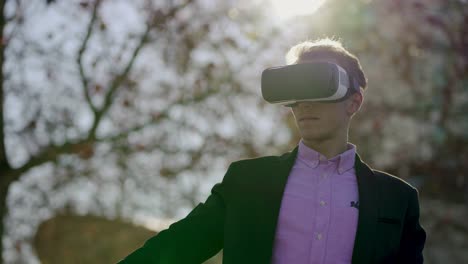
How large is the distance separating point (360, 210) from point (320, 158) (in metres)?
0.27

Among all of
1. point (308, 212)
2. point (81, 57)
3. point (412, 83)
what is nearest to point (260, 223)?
point (308, 212)

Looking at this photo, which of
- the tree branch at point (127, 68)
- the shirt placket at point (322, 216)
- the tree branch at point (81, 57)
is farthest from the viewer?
the tree branch at point (127, 68)

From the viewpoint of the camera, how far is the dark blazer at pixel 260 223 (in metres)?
2.94

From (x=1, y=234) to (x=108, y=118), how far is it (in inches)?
69.0

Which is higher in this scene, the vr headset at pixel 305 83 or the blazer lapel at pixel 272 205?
the vr headset at pixel 305 83

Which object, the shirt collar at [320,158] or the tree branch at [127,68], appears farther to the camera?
the tree branch at [127,68]

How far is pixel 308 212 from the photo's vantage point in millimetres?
2951

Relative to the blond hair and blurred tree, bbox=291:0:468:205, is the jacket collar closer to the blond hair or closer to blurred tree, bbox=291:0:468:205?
the blond hair

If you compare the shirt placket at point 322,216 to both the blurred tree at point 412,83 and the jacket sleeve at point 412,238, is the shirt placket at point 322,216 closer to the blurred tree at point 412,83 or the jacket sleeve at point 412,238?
the jacket sleeve at point 412,238

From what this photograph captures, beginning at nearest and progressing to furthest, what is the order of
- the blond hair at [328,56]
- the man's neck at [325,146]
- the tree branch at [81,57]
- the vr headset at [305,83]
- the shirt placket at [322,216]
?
the shirt placket at [322,216] → the vr headset at [305,83] → the man's neck at [325,146] → the blond hair at [328,56] → the tree branch at [81,57]

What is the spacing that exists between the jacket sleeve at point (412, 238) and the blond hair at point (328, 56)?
1.79 feet

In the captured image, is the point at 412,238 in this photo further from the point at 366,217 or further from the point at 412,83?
the point at 412,83

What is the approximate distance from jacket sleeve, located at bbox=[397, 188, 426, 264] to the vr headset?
0.52 meters

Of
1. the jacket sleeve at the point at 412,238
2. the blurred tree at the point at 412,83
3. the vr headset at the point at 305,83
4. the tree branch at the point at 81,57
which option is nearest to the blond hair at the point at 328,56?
the vr headset at the point at 305,83
